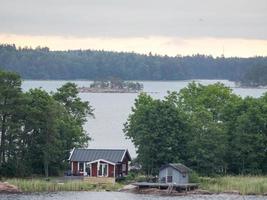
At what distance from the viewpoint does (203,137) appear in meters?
74.9

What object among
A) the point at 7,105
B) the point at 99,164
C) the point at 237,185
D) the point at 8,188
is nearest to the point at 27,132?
the point at 7,105

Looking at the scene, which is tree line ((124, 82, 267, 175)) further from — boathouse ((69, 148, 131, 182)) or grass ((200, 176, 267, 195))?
grass ((200, 176, 267, 195))

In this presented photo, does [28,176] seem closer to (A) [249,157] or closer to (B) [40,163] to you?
(B) [40,163]

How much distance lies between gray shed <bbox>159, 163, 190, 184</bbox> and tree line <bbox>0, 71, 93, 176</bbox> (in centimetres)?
900

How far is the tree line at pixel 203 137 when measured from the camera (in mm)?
73312

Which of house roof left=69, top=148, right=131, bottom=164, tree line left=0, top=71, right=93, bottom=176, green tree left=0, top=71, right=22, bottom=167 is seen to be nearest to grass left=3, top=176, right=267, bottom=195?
house roof left=69, top=148, right=131, bottom=164

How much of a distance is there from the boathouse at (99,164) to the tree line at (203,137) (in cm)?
157

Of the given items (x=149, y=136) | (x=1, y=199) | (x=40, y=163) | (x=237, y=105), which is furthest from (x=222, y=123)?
(x=1, y=199)

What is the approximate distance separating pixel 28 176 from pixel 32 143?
8.97 ft

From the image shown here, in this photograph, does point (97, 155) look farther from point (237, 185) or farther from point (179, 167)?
point (237, 185)

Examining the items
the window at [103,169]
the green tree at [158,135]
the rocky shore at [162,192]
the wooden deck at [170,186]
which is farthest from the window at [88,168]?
the wooden deck at [170,186]

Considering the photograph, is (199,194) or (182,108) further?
(182,108)

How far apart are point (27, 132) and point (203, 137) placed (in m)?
13.8

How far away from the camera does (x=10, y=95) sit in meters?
73.2
